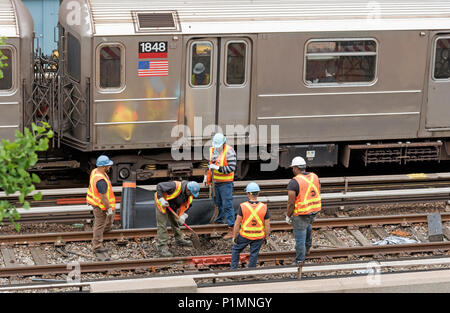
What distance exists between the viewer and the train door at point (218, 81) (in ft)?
45.6

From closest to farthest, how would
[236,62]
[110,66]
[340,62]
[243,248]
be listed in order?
[243,248] → [110,66] → [236,62] → [340,62]

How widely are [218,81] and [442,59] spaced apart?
4.08 meters

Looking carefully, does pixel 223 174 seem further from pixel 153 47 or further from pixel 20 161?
pixel 20 161

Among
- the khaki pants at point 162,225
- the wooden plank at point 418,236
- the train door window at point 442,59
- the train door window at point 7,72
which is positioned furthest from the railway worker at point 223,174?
the train door window at point 442,59

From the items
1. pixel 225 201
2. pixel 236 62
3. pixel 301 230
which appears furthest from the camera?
pixel 236 62

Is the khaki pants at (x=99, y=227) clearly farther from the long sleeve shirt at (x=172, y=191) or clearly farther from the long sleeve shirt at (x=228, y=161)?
the long sleeve shirt at (x=228, y=161)

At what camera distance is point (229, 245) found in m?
12.5

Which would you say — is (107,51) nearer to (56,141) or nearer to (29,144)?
(56,141)

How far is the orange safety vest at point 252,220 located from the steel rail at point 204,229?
1862mm

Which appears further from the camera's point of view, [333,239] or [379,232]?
[379,232]

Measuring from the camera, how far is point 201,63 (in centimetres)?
1395

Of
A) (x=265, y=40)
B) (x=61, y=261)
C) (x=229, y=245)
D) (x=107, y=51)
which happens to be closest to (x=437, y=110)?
(x=265, y=40)

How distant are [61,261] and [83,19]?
4044 millimetres

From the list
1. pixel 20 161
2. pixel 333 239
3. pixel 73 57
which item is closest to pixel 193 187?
pixel 333 239
